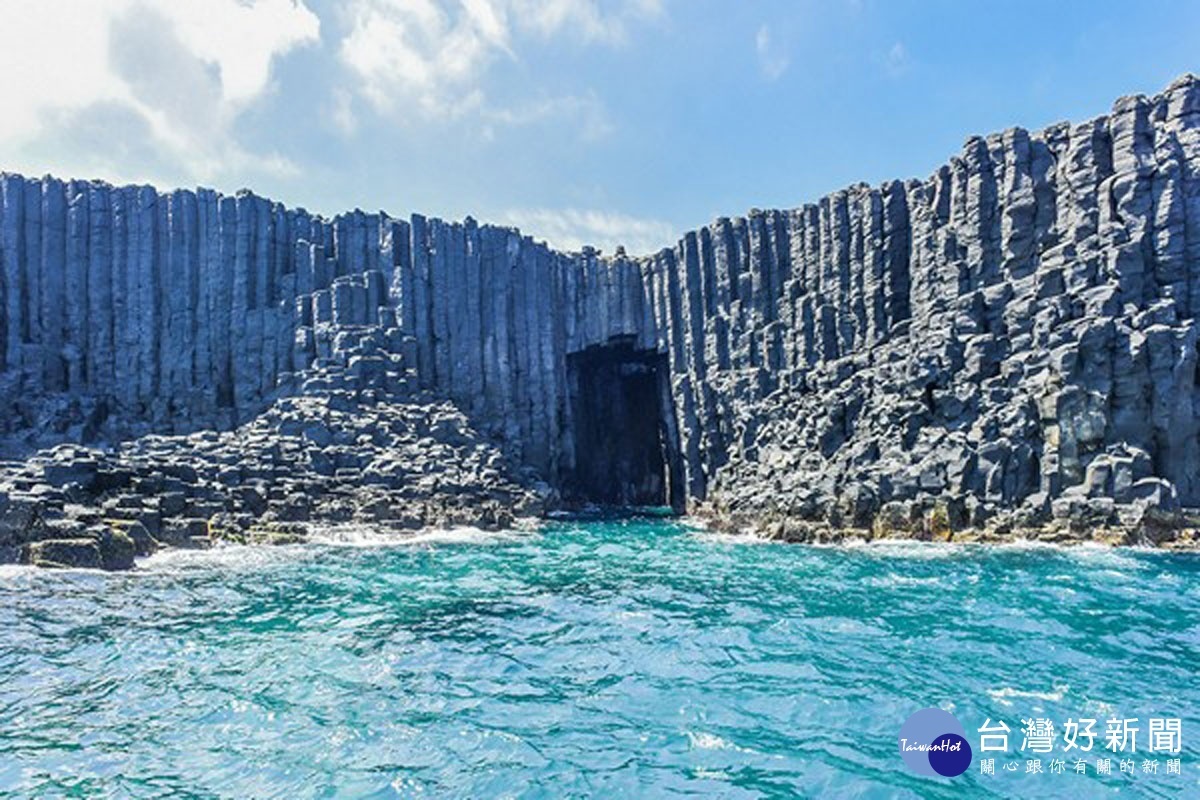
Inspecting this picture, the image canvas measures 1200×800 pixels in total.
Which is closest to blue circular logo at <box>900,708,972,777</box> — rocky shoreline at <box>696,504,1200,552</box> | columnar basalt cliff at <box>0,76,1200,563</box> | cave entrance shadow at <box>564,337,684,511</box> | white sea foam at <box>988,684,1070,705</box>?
white sea foam at <box>988,684,1070,705</box>

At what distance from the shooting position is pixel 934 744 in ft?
37.2

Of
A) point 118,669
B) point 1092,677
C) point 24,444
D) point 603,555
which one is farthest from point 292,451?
point 1092,677

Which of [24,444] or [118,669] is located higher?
[24,444]

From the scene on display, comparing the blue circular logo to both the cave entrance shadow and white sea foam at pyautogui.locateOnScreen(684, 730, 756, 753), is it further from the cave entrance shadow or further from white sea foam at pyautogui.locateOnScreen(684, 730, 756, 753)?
the cave entrance shadow

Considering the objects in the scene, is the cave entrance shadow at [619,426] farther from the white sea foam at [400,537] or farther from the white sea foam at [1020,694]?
the white sea foam at [1020,694]

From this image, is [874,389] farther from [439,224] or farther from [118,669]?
[118,669]

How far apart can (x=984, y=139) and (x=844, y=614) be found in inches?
1255

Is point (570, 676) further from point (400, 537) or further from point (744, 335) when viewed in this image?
point (744, 335)

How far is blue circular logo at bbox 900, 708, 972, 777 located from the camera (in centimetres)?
1059

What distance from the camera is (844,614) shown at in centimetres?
1953

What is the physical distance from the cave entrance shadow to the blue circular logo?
157ft

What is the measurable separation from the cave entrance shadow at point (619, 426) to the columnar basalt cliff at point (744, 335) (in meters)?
0.24

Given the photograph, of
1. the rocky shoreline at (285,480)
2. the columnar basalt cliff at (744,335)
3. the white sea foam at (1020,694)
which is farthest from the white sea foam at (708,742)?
the columnar basalt cliff at (744,335)

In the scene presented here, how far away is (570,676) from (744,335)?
3940cm
